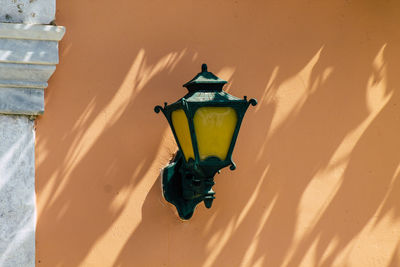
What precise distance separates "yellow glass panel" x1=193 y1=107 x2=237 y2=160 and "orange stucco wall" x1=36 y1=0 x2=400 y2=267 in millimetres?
439

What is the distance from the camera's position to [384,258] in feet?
11.4

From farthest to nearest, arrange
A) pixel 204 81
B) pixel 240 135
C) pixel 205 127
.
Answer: pixel 240 135, pixel 204 81, pixel 205 127

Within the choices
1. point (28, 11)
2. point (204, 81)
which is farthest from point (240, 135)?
point (28, 11)

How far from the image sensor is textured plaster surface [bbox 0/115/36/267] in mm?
3055

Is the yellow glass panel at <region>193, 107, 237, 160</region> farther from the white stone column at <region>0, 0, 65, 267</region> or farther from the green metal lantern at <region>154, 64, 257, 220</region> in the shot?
the white stone column at <region>0, 0, 65, 267</region>

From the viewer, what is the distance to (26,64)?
311 centimetres

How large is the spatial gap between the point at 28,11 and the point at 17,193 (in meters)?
0.84

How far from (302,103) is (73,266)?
4.58 ft

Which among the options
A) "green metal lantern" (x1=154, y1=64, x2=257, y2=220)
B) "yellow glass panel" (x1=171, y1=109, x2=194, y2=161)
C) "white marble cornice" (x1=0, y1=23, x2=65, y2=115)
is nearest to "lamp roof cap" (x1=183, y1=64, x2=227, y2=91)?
"green metal lantern" (x1=154, y1=64, x2=257, y2=220)

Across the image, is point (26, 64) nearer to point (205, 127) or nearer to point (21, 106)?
point (21, 106)

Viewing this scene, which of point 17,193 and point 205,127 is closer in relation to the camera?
point 205,127

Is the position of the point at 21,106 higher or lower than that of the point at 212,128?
lower

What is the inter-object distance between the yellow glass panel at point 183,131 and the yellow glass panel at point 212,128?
2.1 inches

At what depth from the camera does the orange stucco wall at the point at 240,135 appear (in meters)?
3.20
